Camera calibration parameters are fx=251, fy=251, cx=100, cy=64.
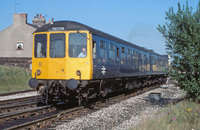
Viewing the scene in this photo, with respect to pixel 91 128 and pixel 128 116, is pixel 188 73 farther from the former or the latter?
pixel 91 128

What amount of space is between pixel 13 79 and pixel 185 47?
1517cm

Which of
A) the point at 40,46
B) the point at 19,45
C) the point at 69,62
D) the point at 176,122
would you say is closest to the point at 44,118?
the point at 69,62

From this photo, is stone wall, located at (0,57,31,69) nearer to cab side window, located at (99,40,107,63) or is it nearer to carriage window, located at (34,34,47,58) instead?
carriage window, located at (34,34,47,58)

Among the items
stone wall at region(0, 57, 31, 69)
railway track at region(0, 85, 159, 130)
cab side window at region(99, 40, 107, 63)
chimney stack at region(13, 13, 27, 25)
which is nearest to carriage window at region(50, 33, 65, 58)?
cab side window at region(99, 40, 107, 63)

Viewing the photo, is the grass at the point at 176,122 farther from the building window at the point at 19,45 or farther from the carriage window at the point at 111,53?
the building window at the point at 19,45

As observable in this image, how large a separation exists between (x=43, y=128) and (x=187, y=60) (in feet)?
20.4

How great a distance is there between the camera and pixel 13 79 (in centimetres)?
2064

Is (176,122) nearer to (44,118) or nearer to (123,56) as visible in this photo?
(44,118)

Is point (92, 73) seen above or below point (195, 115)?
above

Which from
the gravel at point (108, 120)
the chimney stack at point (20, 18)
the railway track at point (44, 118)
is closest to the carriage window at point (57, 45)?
the railway track at point (44, 118)

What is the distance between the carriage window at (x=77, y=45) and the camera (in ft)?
32.5

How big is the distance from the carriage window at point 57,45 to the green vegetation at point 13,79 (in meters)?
9.66

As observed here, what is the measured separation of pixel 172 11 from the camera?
1037cm

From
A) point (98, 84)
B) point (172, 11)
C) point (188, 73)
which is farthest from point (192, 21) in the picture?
point (98, 84)
